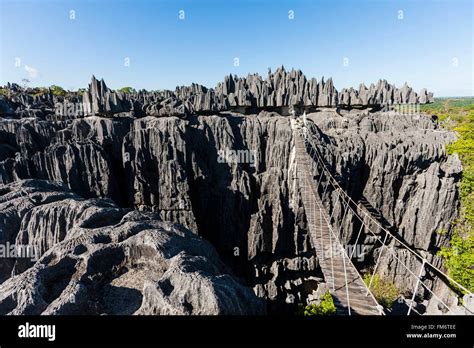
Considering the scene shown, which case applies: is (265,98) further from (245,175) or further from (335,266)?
(335,266)

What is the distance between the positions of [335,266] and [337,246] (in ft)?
3.13

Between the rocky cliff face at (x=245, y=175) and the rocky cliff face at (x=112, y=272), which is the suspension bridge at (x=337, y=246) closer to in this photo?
the rocky cliff face at (x=245, y=175)

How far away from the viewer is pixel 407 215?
17188mm

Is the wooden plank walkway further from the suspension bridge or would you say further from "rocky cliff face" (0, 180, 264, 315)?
"rocky cliff face" (0, 180, 264, 315)

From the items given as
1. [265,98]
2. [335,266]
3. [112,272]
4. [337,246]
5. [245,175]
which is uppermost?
[265,98]

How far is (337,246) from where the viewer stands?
Answer: 27.0 feet

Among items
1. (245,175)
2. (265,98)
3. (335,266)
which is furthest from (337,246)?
(265,98)

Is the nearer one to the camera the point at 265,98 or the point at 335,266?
the point at 335,266

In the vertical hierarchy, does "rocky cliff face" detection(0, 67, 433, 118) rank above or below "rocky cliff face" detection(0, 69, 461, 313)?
above

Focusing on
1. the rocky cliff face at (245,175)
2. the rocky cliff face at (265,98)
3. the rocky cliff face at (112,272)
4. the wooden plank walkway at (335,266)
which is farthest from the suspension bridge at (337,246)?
the rocky cliff face at (265,98)

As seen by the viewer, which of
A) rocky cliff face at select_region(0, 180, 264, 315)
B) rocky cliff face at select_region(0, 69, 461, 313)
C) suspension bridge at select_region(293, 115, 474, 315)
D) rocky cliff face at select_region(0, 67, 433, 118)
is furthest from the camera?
rocky cliff face at select_region(0, 67, 433, 118)

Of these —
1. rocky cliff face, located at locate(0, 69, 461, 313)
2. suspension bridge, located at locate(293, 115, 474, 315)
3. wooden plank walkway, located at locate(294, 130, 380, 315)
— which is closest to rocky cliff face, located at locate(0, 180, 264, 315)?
suspension bridge, located at locate(293, 115, 474, 315)

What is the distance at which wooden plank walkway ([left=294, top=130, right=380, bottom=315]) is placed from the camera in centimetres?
573

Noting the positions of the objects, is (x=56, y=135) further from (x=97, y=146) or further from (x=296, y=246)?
(x=296, y=246)
